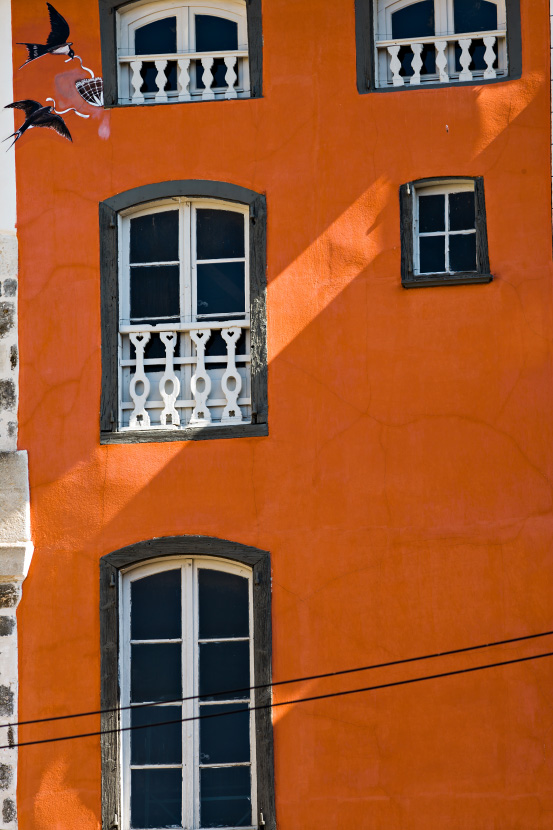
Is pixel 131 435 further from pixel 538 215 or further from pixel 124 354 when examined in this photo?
pixel 538 215

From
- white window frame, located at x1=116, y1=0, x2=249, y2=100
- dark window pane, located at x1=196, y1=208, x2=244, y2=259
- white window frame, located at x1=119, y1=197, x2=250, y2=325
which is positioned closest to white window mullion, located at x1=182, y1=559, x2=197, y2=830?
white window frame, located at x1=119, y1=197, x2=250, y2=325

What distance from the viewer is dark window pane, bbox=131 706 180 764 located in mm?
12312

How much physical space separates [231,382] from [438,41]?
3.67 m

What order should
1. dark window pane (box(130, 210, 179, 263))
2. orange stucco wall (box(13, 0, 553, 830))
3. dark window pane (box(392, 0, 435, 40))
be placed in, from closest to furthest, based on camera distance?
orange stucco wall (box(13, 0, 553, 830))
dark window pane (box(130, 210, 179, 263))
dark window pane (box(392, 0, 435, 40))

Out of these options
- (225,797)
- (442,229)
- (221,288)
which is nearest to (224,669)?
(225,797)

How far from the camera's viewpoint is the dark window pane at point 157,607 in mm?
12555

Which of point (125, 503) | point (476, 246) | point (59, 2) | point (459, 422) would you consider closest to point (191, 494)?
point (125, 503)

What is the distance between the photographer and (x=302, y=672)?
40.1ft

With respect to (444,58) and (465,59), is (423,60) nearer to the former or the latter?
(444,58)

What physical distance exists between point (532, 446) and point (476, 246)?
72.8 inches

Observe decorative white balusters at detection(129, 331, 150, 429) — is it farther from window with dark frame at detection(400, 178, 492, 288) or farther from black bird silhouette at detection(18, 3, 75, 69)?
black bird silhouette at detection(18, 3, 75, 69)

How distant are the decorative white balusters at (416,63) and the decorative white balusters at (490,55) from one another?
1.93 ft

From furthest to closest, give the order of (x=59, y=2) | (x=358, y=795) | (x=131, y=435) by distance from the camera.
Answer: (x=59, y=2) < (x=131, y=435) < (x=358, y=795)

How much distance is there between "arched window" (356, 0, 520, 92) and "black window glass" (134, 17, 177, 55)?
178 centimetres
